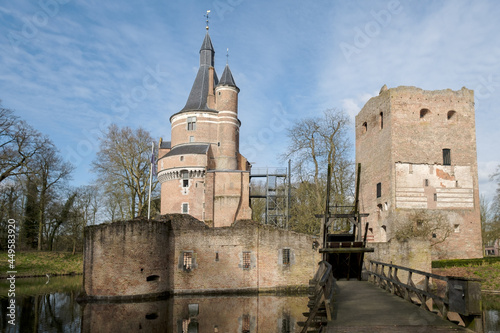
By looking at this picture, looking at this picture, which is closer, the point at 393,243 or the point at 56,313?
the point at 56,313

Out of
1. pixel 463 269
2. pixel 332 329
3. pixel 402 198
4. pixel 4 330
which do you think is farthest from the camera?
pixel 402 198

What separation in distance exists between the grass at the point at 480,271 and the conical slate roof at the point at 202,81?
23710 millimetres

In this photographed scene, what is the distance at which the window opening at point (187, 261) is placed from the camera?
23.5 metres

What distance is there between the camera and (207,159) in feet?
121

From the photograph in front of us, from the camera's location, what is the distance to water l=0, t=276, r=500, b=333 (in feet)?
48.2

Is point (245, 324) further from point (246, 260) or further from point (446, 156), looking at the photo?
point (446, 156)

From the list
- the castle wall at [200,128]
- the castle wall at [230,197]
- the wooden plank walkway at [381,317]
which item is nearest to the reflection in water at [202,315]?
the wooden plank walkway at [381,317]

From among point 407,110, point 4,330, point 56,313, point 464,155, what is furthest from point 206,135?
point 4,330

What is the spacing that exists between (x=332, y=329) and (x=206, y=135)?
104 ft

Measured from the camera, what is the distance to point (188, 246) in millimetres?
23625

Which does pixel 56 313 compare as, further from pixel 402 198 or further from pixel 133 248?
pixel 402 198

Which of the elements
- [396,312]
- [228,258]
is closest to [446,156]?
[228,258]

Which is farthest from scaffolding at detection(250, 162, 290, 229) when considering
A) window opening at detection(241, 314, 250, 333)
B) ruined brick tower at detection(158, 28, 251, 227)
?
window opening at detection(241, 314, 250, 333)

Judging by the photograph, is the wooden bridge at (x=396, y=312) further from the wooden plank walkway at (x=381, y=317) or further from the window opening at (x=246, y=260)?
the window opening at (x=246, y=260)
